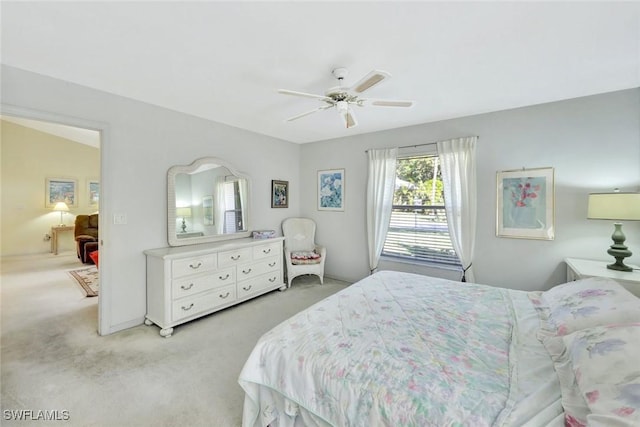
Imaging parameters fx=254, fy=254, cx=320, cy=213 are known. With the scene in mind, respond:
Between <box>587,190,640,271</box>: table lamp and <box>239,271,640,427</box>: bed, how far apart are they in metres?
0.96

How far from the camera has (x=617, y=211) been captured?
2.17 m

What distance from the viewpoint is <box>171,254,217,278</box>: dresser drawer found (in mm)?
2654

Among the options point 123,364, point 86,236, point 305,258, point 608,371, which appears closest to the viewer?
point 608,371

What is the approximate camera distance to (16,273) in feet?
14.8

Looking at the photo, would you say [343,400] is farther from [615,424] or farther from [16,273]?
[16,273]

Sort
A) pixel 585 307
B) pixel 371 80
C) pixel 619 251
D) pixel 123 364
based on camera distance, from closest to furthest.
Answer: pixel 585 307
pixel 371 80
pixel 123 364
pixel 619 251

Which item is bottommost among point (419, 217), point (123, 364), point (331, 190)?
point (123, 364)

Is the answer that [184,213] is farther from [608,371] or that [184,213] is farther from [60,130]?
[60,130]

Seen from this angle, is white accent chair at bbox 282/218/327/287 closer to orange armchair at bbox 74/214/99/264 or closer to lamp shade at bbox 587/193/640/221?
lamp shade at bbox 587/193/640/221

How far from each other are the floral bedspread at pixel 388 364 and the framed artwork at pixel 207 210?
7.47 ft

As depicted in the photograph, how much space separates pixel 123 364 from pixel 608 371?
2.99 m

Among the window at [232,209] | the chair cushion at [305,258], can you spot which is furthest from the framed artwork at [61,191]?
the chair cushion at [305,258]

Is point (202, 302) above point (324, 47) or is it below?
below

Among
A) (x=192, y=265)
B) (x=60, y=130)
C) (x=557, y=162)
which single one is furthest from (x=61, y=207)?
(x=557, y=162)
